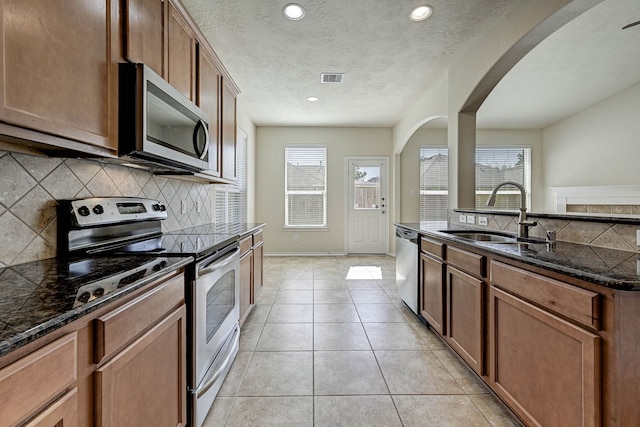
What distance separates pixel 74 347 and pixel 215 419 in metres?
1.14

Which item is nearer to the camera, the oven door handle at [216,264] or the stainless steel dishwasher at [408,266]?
the oven door handle at [216,264]

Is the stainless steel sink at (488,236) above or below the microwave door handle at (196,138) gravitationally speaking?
below

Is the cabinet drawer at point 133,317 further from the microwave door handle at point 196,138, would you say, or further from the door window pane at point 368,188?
the door window pane at point 368,188

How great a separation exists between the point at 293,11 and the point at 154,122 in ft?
5.54

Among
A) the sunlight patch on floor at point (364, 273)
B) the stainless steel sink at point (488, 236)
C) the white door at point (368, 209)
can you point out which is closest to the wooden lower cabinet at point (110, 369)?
the stainless steel sink at point (488, 236)

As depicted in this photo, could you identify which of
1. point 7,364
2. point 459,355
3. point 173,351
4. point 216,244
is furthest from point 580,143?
point 7,364

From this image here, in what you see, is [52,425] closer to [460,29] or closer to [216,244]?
[216,244]

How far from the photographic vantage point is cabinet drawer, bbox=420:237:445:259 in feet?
7.36

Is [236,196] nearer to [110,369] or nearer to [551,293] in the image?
[110,369]

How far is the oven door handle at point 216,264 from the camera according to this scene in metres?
1.48

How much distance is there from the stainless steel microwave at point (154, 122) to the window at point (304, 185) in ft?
13.8

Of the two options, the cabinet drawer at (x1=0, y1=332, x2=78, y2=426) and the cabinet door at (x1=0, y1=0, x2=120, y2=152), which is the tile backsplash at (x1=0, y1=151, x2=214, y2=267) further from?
the cabinet drawer at (x1=0, y1=332, x2=78, y2=426)

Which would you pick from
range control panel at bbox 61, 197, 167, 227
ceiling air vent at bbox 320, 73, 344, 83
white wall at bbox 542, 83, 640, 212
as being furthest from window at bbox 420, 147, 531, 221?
range control panel at bbox 61, 197, 167, 227

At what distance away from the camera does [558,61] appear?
12.2ft
